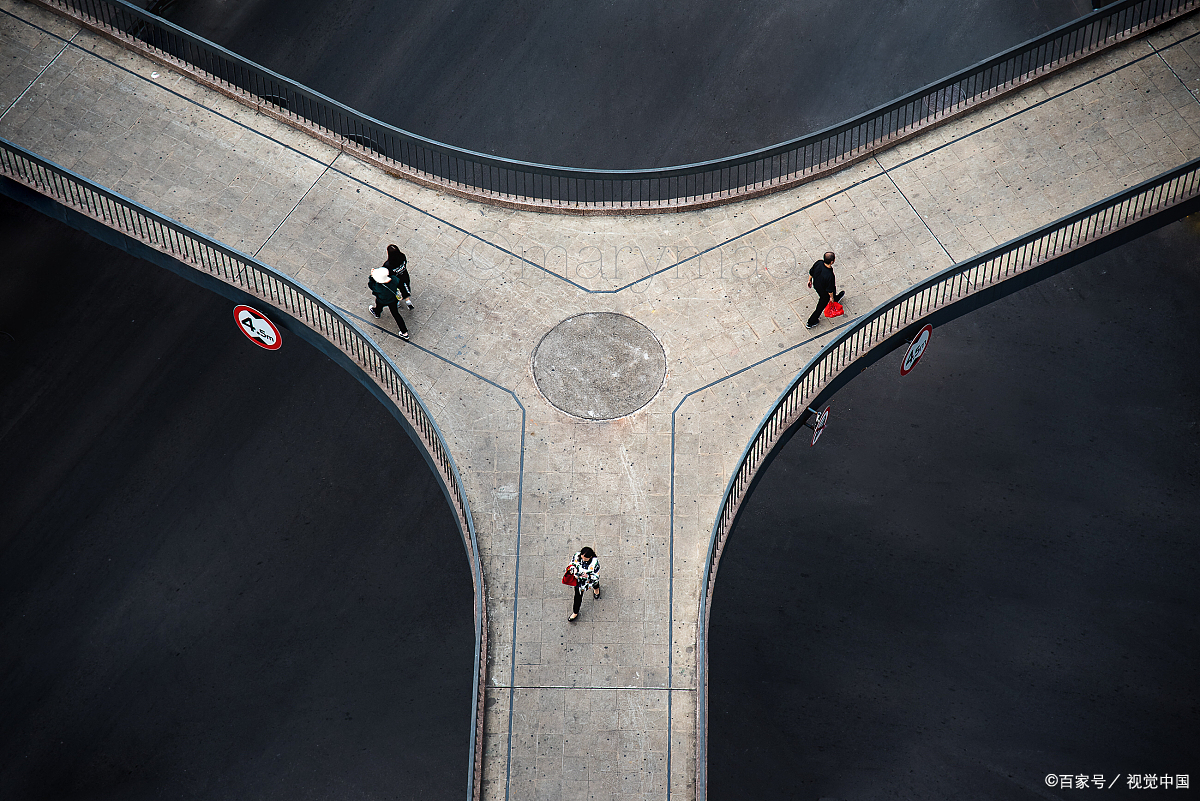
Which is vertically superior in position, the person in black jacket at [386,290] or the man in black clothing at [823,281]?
the man in black clothing at [823,281]

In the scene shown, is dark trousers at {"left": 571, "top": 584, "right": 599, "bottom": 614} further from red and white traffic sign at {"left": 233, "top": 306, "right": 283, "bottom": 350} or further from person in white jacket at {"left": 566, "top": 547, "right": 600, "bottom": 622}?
red and white traffic sign at {"left": 233, "top": 306, "right": 283, "bottom": 350}

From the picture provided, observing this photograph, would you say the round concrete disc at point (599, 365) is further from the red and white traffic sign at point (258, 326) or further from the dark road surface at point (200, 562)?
the dark road surface at point (200, 562)

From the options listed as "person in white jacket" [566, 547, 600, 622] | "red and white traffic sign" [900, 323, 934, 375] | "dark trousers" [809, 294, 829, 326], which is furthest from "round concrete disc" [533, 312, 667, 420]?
"red and white traffic sign" [900, 323, 934, 375]

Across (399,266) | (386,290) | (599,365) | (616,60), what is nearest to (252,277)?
(386,290)

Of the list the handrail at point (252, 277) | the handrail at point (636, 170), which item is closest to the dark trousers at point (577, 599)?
the handrail at point (252, 277)

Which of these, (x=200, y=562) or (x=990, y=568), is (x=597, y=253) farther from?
(x=990, y=568)

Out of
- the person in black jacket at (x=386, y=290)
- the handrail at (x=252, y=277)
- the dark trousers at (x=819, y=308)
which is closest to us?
the handrail at (x=252, y=277)

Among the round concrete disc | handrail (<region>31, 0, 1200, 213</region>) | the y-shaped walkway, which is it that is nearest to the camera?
the y-shaped walkway
